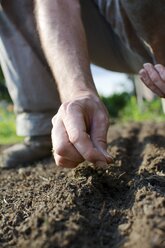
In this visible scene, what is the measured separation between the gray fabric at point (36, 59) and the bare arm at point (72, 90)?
57cm

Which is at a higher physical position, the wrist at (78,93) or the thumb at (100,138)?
the wrist at (78,93)

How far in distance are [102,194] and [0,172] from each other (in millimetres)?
1462

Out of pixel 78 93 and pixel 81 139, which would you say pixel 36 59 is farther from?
pixel 81 139

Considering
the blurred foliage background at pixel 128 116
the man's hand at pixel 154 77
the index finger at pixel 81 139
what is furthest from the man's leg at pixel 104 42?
the blurred foliage background at pixel 128 116

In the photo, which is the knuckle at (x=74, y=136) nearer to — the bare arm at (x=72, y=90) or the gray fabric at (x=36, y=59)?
the bare arm at (x=72, y=90)

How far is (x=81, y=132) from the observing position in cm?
146

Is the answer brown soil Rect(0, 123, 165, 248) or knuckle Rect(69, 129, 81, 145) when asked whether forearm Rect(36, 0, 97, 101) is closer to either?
knuckle Rect(69, 129, 81, 145)

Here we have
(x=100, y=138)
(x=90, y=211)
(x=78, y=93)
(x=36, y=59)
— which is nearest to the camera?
(x=90, y=211)

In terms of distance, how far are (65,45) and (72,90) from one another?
0.25m

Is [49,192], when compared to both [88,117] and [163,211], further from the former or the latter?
[163,211]

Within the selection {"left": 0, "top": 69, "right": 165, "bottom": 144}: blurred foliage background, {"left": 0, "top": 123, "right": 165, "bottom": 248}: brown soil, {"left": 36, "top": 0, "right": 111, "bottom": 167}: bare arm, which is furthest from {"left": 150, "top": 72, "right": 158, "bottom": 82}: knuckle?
{"left": 0, "top": 69, "right": 165, "bottom": 144}: blurred foliage background

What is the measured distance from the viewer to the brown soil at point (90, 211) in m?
1.16

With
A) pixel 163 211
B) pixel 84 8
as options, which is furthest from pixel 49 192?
pixel 84 8

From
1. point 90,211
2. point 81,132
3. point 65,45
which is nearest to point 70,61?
point 65,45
